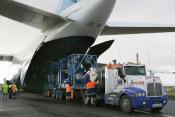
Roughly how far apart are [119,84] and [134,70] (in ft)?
3.07

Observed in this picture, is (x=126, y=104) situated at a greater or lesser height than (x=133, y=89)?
lesser

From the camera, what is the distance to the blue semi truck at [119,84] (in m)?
14.3

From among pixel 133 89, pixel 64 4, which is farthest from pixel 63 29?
pixel 133 89

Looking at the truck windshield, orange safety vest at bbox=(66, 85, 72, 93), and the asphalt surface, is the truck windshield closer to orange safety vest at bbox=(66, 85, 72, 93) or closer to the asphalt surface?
the asphalt surface

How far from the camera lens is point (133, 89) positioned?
47.5 ft

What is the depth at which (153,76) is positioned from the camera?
14.9 metres

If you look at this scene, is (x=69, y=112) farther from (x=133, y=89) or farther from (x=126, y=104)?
(x=133, y=89)

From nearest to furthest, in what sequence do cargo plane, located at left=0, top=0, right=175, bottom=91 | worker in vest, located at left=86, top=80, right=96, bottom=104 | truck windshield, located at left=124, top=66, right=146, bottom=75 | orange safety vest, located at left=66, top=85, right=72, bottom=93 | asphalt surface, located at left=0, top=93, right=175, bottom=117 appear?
asphalt surface, located at left=0, top=93, right=175, bottom=117, truck windshield, located at left=124, top=66, right=146, bottom=75, worker in vest, located at left=86, top=80, right=96, bottom=104, cargo plane, located at left=0, top=0, right=175, bottom=91, orange safety vest, located at left=66, top=85, right=72, bottom=93

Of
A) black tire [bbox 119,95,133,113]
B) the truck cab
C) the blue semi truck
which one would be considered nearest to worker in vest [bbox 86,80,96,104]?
the blue semi truck

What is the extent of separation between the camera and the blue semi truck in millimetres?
14312

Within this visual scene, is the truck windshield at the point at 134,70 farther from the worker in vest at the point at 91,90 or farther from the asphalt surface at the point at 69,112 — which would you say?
the worker in vest at the point at 91,90

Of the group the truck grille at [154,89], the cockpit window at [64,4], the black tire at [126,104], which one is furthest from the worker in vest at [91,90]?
the cockpit window at [64,4]

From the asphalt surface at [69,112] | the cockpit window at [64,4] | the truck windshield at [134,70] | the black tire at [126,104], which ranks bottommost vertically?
the asphalt surface at [69,112]

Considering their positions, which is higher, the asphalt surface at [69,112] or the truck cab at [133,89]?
the truck cab at [133,89]
